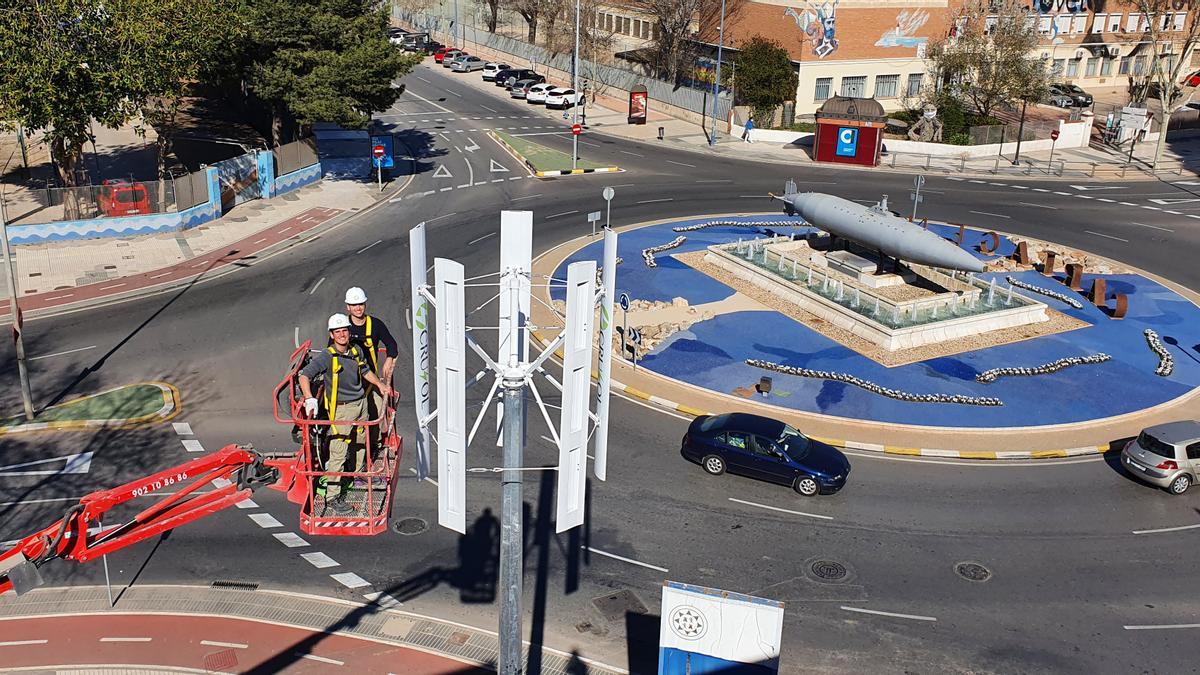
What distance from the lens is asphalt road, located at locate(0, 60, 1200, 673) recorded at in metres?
21.0

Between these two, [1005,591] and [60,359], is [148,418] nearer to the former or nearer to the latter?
[60,359]

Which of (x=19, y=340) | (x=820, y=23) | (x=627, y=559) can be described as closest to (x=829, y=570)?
(x=627, y=559)

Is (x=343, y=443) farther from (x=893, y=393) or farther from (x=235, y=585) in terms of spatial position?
(x=893, y=393)

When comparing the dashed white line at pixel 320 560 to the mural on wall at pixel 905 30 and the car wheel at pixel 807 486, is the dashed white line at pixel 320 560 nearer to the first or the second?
the car wheel at pixel 807 486

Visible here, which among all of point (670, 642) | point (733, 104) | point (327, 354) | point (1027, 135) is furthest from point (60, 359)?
point (1027, 135)

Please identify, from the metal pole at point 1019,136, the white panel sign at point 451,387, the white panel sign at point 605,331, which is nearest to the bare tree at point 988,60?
the metal pole at point 1019,136

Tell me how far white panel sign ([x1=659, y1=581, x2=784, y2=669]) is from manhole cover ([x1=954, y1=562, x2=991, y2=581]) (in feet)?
26.7

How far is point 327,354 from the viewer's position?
50.2ft

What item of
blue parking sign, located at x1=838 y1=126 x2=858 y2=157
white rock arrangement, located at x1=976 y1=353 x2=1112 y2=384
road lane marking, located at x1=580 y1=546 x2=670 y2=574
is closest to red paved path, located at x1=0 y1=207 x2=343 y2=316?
road lane marking, located at x1=580 y1=546 x2=670 y2=574

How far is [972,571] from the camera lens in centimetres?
2316

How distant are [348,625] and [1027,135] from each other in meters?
65.0

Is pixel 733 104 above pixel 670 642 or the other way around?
above

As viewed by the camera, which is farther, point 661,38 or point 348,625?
point 661,38

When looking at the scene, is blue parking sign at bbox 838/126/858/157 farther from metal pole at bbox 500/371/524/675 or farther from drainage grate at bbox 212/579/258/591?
metal pole at bbox 500/371/524/675
